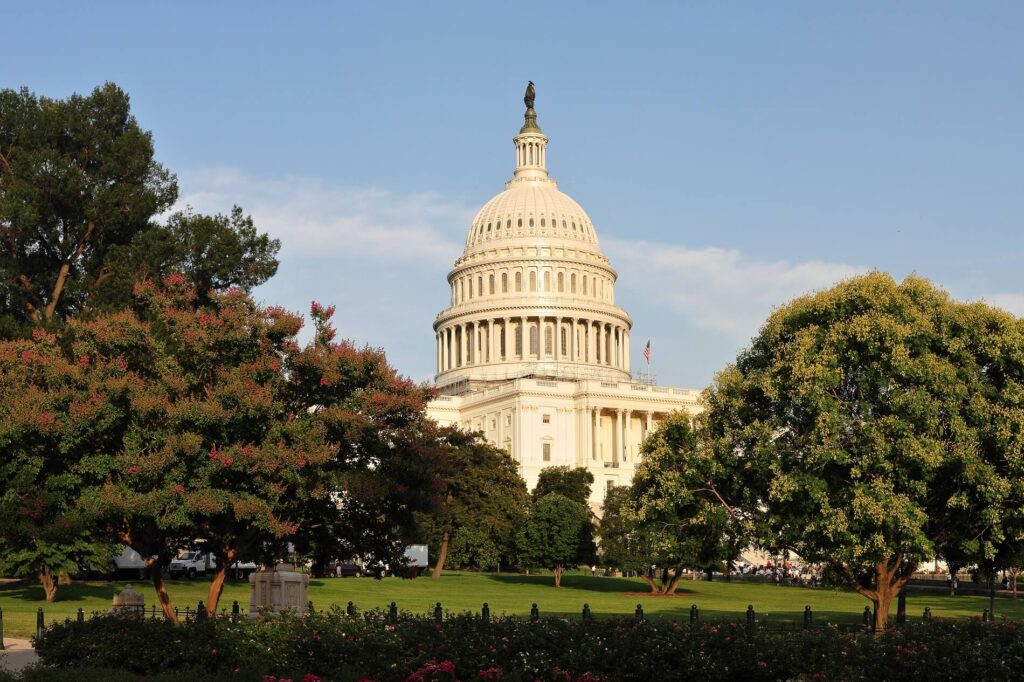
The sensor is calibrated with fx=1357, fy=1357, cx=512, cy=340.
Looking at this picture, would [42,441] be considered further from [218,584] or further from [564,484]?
[564,484]

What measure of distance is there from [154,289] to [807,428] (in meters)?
20.5

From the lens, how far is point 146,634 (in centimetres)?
2775

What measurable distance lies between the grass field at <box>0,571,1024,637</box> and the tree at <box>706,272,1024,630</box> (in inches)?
198

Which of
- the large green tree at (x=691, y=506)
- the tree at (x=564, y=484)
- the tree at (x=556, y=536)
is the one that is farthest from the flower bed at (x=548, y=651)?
the tree at (x=564, y=484)

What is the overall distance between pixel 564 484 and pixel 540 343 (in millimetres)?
50672

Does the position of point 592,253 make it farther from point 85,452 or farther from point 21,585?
point 85,452

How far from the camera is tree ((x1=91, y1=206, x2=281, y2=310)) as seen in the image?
59656 mm

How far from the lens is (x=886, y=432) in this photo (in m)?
39.8

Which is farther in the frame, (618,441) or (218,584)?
(618,441)

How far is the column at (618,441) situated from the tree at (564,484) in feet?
103

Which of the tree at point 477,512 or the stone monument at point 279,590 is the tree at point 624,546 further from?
the stone monument at point 279,590

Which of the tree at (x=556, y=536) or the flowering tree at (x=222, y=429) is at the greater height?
the flowering tree at (x=222, y=429)

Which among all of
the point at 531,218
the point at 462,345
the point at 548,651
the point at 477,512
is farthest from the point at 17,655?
the point at 531,218

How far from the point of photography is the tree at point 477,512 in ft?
305
